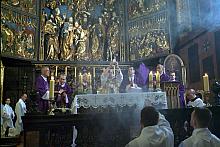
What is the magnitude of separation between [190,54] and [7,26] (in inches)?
332

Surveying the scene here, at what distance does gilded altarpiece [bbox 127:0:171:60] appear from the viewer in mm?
13727

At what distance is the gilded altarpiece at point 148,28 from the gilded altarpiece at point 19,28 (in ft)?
16.3

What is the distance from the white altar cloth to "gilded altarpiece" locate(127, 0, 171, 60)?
261 inches

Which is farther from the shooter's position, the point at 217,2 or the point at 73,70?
the point at 73,70

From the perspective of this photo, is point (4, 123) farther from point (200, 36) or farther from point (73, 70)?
point (200, 36)

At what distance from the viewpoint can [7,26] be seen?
13227 mm

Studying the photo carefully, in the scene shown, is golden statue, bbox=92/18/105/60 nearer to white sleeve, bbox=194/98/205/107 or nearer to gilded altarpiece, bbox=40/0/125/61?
gilded altarpiece, bbox=40/0/125/61

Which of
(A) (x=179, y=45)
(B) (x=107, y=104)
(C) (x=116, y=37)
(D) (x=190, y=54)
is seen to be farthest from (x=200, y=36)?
(B) (x=107, y=104)

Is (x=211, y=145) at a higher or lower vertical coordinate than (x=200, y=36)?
lower

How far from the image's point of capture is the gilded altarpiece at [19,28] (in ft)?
42.9

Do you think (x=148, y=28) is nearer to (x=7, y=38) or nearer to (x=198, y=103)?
(x=7, y=38)

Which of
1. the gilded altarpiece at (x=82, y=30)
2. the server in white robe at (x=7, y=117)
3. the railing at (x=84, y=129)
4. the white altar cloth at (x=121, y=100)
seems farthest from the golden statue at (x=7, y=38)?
the railing at (x=84, y=129)

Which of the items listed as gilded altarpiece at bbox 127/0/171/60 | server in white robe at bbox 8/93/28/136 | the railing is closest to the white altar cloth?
the railing

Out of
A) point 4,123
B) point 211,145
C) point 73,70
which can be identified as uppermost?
point 73,70
